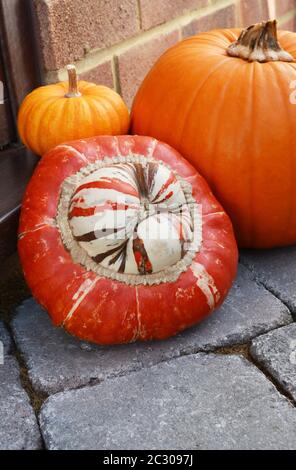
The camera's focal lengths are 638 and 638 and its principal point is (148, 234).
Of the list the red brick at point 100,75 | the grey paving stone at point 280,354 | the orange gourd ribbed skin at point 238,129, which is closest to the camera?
the grey paving stone at point 280,354

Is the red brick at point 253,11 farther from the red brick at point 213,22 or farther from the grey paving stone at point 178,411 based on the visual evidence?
the grey paving stone at point 178,411

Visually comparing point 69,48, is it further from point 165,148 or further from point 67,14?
point 165,148

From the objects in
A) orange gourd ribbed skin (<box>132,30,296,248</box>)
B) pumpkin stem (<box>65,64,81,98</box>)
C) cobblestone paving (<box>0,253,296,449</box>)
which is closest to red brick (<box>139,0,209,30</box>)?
orange gourd ribbed skin (<box>132,30,296,248</box>)

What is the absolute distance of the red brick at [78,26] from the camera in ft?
6.15

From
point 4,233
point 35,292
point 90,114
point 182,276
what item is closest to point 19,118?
point 90,114

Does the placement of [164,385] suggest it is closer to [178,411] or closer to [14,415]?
[178,411]

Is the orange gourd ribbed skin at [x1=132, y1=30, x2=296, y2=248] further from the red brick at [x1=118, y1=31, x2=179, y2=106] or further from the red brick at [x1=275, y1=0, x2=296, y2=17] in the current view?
the red brick at [x1=275, y1=0, x2=296, y2=17]

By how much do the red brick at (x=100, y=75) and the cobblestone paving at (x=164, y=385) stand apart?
2.65 feet

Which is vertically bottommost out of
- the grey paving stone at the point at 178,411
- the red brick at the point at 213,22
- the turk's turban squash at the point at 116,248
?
the grey paving stone at the point at 178,411

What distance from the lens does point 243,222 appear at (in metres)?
1.73

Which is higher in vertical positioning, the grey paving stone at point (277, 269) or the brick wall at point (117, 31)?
the brick wall at point (117, 31)

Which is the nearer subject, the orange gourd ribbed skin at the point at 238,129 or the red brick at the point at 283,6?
the orange gourd ribbed skin at the point at 238,129

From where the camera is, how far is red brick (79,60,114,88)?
2069 millimetres

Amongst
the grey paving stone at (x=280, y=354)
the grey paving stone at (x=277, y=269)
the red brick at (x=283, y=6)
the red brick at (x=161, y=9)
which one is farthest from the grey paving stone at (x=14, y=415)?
the red brick at (x=283, y=6)
